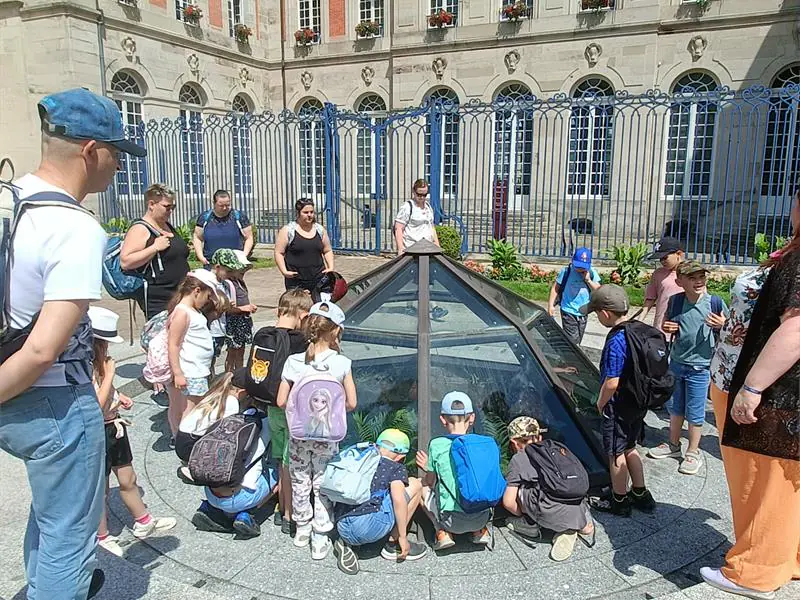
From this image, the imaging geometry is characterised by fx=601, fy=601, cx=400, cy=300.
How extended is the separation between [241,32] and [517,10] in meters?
10.1

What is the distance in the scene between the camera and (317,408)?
3.02 meters

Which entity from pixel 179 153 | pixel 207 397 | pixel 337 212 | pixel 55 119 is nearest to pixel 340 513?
pixel 207 397

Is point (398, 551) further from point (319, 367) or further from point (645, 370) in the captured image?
point (645, 370)

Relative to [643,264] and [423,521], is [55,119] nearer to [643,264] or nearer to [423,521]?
[423,521]

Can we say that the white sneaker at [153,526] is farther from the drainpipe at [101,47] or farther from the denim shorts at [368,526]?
the drainpipe at [101,47]

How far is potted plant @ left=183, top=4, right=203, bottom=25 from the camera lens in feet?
65.6

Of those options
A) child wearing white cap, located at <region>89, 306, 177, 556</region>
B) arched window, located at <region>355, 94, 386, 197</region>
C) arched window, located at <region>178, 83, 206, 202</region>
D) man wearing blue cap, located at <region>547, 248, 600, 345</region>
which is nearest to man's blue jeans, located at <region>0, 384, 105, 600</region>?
child wearing white cap, located at <region>89, 306, 177, 556</region>

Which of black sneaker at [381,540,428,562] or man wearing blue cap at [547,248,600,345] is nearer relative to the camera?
black sneaker at [381,540,428,562]

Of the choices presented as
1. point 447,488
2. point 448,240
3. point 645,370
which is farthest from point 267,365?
point 448,240

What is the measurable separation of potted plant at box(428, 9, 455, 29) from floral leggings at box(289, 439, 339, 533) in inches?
770

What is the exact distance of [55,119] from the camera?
189cm

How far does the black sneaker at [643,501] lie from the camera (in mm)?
3596

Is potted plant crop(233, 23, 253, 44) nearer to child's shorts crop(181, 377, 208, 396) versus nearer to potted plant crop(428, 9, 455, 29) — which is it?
potted plant crop(428, 9, 455, 29)

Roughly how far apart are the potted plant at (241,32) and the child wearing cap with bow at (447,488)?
2229 cm
